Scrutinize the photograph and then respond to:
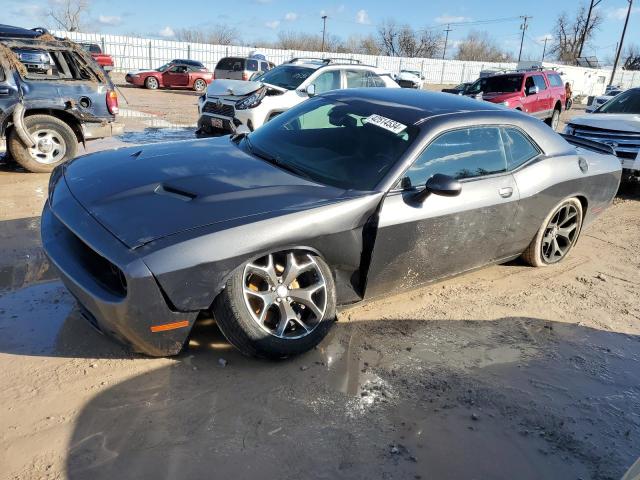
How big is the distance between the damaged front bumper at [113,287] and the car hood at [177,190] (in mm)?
94

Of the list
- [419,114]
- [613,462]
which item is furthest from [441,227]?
[613,462]

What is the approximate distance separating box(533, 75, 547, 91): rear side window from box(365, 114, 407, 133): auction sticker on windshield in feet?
40.3

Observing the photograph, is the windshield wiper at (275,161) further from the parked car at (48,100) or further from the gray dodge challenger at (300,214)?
the parked car at (48,100)

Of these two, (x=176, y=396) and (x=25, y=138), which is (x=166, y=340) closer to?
(x=176, y=396)

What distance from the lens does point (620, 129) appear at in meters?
8.01

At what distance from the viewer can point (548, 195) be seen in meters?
4.39

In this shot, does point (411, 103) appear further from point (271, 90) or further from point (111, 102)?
point (271, 90)

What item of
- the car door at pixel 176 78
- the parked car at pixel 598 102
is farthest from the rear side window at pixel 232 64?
the parked car at pixel 598 102

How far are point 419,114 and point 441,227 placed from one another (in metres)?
0.87

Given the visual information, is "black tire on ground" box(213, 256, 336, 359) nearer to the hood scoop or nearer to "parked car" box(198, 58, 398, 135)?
the hood scoop

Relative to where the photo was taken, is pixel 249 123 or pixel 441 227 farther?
pixel 249 123

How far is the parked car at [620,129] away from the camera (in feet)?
25.6

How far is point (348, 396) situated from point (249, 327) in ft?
2.18

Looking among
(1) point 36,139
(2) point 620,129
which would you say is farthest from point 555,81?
(1) point 36,139
